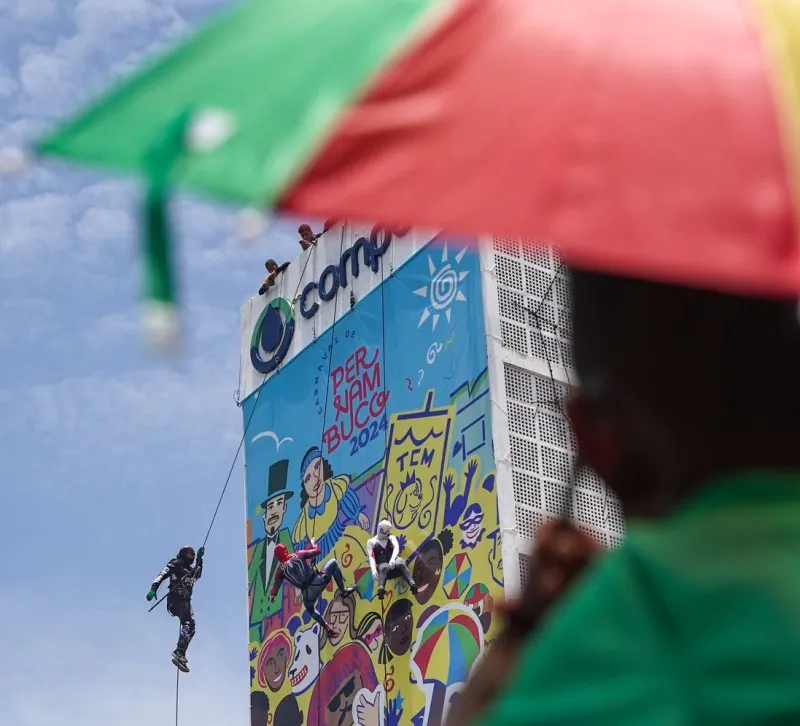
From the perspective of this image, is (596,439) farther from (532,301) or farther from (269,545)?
(269,545)

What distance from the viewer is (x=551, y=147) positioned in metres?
1.52

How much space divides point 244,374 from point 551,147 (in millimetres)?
19837

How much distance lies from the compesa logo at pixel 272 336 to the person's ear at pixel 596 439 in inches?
729

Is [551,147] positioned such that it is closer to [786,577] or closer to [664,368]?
[664,368]

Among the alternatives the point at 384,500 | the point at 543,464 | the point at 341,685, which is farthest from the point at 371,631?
the point at 543,464

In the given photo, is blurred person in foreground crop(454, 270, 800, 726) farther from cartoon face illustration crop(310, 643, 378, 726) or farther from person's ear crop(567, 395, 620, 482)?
cartoon face illustration crop(310, 643, 378, 726)

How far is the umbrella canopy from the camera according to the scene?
1.43 m

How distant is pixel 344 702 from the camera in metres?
16.9

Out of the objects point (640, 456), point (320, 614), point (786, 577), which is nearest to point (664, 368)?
point (640, 456)

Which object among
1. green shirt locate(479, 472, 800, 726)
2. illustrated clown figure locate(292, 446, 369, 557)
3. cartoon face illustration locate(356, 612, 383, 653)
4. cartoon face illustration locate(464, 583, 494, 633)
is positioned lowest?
green shirt locate(479, 472, 800, 726)

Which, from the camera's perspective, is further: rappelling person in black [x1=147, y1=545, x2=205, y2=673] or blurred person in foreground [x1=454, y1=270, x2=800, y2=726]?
rappelling person in black [x1=147, y1=545, x2=205, y2=673]

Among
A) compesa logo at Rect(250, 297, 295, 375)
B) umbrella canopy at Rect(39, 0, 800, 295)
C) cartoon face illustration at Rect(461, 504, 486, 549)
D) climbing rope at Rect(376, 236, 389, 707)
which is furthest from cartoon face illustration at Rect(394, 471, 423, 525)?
umbrella canopy at Rect(39, 0, 800, 295)

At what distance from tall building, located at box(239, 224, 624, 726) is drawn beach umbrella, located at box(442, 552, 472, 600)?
0.8 inches

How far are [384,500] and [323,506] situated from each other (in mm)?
1543
